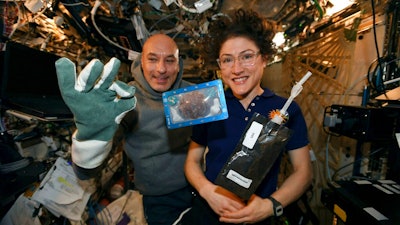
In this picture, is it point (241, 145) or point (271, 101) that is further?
point (271, 101)

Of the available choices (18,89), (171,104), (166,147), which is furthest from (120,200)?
(171,104)

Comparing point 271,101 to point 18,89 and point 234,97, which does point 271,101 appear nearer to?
point 234,97

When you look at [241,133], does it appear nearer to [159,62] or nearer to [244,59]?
[244,59]

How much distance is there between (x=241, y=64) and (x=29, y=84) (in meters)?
1.42

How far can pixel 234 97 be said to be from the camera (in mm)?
1084

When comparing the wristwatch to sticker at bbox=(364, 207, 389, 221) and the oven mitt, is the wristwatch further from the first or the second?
the oven mitt

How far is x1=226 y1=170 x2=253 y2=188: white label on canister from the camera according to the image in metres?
0.73

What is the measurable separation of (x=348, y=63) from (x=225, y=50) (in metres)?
A: 1.42

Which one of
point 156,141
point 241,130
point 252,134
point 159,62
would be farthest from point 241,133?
point 159,62

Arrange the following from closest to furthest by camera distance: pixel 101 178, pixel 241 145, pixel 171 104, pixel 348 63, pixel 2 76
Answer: pixel 241 145 → pixel 171 104 → pixel 2 76 → pixel 348 63 → pixel 101 178

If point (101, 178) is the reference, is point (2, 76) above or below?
above

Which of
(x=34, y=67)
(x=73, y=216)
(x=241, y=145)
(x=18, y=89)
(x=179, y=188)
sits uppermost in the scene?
(x=34, y=67)

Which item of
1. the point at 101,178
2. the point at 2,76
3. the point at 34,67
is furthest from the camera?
the point at 101,178

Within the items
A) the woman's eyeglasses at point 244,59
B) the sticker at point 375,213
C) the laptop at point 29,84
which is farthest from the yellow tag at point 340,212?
the laptop at point 29,84
